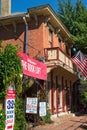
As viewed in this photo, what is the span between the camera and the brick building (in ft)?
70.2

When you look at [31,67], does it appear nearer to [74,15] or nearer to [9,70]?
[9,70]

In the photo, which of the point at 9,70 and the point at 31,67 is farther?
the point at 31,67

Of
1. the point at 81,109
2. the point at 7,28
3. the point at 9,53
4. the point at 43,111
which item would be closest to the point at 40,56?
the point at 7,28

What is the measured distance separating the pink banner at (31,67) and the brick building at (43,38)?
3785 mm

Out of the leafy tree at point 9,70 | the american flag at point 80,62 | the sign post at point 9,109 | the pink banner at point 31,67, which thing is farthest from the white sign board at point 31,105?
the american flag at point 80,62

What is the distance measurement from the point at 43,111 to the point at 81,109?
16353 millimetres

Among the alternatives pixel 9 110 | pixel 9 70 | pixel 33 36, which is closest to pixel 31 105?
pixel 9 70

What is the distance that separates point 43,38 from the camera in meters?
22.0

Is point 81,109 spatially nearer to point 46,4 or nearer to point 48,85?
point 48,85

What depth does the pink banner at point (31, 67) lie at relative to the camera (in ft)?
45.4

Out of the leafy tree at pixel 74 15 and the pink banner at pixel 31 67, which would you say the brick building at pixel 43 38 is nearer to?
the pink banner at pixel 31 67

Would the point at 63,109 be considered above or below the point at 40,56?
below

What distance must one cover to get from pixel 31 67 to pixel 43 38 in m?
7.31

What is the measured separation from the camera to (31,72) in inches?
593
